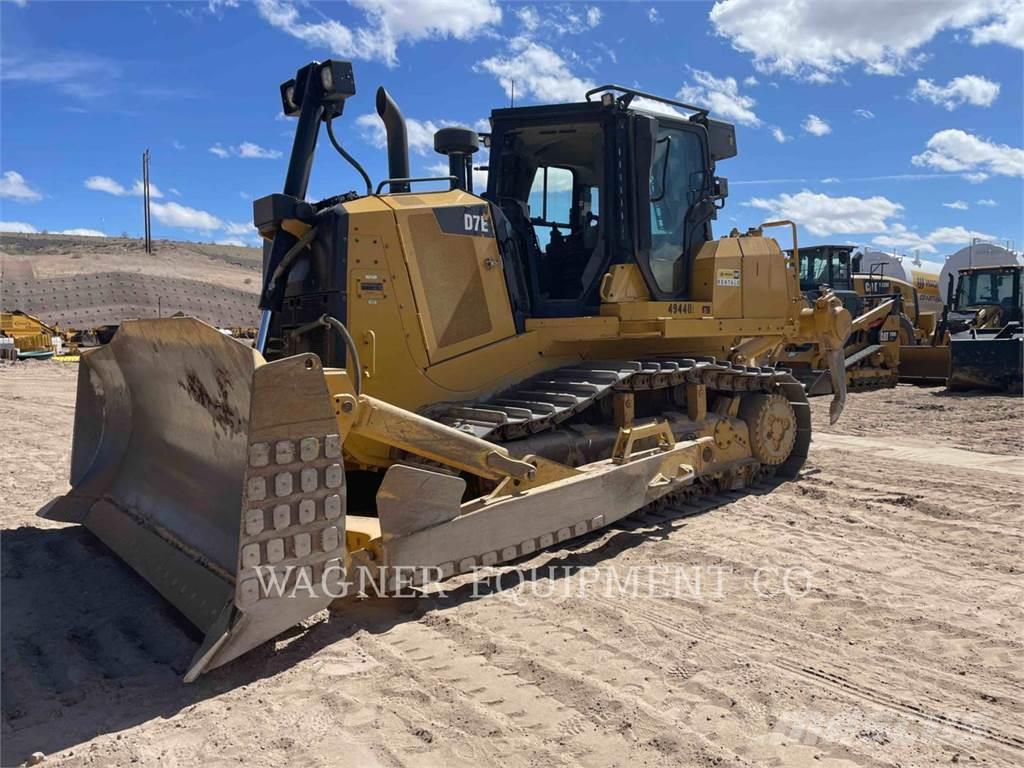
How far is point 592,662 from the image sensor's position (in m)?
3.44

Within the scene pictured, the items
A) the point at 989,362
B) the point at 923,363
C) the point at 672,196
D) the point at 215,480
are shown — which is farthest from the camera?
the point at 923,363

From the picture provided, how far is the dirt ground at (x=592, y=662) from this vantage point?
280cm

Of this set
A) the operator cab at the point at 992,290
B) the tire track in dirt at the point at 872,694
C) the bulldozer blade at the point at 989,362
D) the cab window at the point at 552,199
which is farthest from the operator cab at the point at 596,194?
the operator cab at the point at 992,290

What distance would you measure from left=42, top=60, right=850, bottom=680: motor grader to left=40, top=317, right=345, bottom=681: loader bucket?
0.01 meters

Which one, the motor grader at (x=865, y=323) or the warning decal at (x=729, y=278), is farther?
the motor grader at (x=865, y=323)

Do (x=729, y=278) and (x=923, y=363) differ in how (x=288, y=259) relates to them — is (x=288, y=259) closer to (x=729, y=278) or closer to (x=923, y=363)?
(x=729, y=278)

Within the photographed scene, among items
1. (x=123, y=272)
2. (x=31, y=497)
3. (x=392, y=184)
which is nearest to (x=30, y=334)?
(x=123, y=272)

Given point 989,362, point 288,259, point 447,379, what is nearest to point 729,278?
point 447,379

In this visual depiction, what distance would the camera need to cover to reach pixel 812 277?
18.9 meters

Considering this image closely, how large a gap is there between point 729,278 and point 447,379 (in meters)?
2.81

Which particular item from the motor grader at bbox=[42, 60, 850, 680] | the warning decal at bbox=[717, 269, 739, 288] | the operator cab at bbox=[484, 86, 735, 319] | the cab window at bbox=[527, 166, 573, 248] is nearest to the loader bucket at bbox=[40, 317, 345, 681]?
the motor grader at bbox=[42, 60, 850, 680]

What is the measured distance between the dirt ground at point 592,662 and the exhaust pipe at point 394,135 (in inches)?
114

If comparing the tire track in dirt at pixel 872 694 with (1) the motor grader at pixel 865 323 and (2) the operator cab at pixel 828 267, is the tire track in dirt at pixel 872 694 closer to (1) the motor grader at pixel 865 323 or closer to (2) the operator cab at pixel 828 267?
(1) the motor grader at pixel 865 323

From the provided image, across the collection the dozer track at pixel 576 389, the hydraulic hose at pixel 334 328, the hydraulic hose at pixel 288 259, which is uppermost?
the hydraulic hose at pixel 288 259
